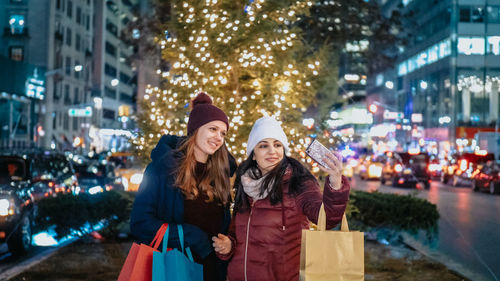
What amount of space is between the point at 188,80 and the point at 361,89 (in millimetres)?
146667

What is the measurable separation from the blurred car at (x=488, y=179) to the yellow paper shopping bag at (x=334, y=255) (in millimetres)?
26360

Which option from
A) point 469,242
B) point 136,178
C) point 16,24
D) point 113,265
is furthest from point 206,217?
point 16,24

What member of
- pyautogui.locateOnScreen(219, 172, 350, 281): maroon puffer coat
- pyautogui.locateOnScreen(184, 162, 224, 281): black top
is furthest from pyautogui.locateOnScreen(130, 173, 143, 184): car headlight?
pyautogui.locateOnScreen(219, 172, 350, 281): maroon puffer coat

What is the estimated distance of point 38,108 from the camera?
6056cm

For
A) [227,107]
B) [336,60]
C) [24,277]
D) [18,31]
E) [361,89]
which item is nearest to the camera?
[24,277]

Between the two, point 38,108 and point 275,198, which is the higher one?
point 38,108

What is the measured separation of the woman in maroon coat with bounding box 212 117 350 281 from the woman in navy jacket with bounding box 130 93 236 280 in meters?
0.16

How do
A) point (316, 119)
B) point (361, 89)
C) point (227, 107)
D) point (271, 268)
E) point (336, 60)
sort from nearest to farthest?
point (271, 268)
point (227, 107)
point (316, 119)
point (336, 60)
point (361, 89)

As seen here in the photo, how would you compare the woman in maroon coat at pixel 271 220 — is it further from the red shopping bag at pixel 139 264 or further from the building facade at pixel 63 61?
the building facade at pixel 63 61

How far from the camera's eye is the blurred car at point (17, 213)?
10.9 m

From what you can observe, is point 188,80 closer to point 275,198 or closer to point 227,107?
point 227,107

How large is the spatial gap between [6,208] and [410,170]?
26.7 meters

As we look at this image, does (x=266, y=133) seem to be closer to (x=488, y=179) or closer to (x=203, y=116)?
(x=203, y=116)

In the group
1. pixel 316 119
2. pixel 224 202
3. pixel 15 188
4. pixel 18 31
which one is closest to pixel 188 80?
pixel 316 119
